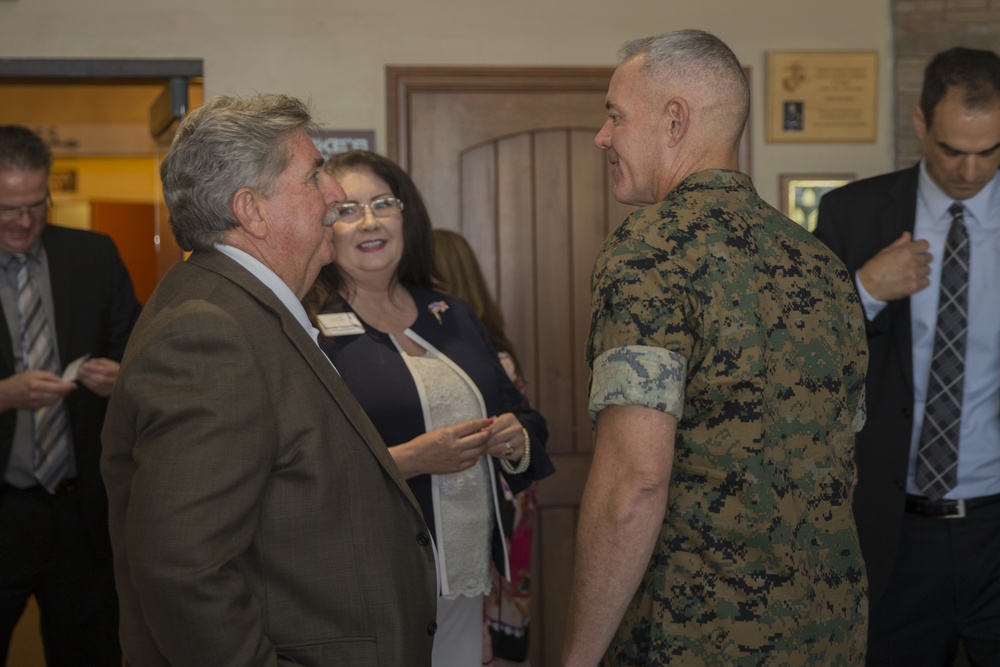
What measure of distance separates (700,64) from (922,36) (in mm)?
2723

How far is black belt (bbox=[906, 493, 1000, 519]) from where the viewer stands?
261 cm

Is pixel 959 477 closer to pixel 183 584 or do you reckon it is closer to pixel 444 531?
pixel 444 531

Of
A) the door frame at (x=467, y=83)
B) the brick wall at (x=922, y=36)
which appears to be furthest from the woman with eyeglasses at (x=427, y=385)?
the brick wall at (x=922, y=36)

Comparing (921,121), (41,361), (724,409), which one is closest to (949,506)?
(921,121)

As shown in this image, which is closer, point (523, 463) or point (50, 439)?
point (523, 463)

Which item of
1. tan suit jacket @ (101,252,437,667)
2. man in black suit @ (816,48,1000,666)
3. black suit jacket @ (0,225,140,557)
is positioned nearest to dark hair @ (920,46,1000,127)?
man in black suit @ (816,48,1000,666)

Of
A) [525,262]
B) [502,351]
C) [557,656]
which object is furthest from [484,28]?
[557,656]

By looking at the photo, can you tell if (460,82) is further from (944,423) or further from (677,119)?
(677,119)

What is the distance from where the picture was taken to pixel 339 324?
7.89 feet

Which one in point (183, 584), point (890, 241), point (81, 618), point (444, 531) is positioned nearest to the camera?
point (183, 584)

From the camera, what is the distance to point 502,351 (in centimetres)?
329

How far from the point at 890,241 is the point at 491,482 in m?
1.30

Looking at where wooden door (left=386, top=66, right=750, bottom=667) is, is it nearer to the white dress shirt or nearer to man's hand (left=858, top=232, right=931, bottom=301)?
the white dress shirt

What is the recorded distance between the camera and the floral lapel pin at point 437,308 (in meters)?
2.63
